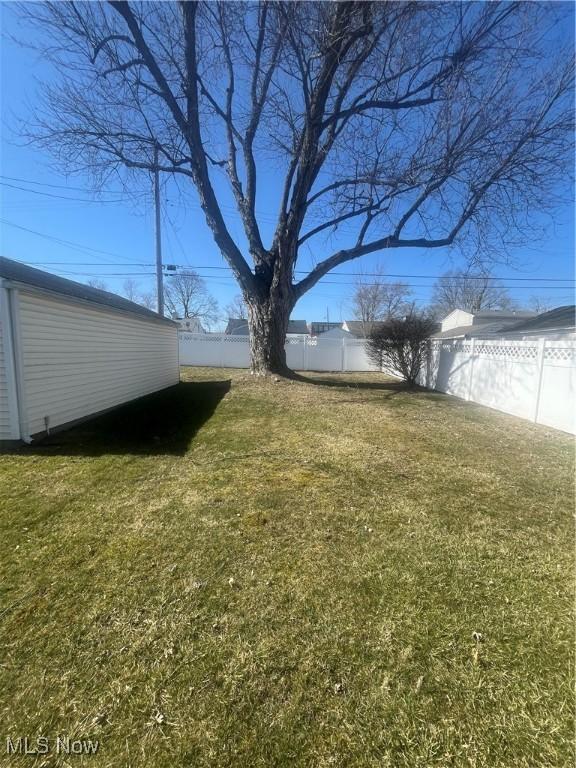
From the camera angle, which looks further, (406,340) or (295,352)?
(295,352)

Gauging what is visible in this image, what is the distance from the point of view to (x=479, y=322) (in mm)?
27469

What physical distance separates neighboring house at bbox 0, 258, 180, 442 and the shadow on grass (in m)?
0.32

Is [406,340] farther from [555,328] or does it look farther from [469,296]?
[469,296]

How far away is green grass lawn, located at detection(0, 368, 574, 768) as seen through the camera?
119cm

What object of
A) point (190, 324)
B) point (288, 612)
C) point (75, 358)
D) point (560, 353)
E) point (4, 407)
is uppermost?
point (190, 324)

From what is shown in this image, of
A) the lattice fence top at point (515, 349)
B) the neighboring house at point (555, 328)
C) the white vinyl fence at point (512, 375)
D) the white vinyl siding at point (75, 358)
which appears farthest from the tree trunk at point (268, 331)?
the neighboring house at point (555, 328)

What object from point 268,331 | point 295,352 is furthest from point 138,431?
point 295,352

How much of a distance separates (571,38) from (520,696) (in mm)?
10306

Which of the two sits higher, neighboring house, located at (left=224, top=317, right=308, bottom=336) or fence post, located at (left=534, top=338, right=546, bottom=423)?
neighboring house, located at (left=224, top=317, right=308, bottom=336)

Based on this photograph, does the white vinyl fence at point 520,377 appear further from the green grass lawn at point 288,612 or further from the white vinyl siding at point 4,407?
the white vinyl siding at point 4,407

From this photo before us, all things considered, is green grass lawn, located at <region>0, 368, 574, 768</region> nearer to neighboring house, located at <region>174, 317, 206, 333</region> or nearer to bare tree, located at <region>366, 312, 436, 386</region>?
bare tree, located at <region>366, 312, 436, 386</region>

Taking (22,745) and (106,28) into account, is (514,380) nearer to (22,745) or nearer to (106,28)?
(22,745)

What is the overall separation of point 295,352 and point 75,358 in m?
11.2

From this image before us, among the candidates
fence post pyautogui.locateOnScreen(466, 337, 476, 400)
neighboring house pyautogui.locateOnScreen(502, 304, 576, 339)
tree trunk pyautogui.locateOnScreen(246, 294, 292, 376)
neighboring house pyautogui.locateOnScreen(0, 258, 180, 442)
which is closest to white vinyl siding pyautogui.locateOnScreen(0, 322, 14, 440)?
neighboring house pyautogui.locateOnScreen(0, 258, 180, 442)
